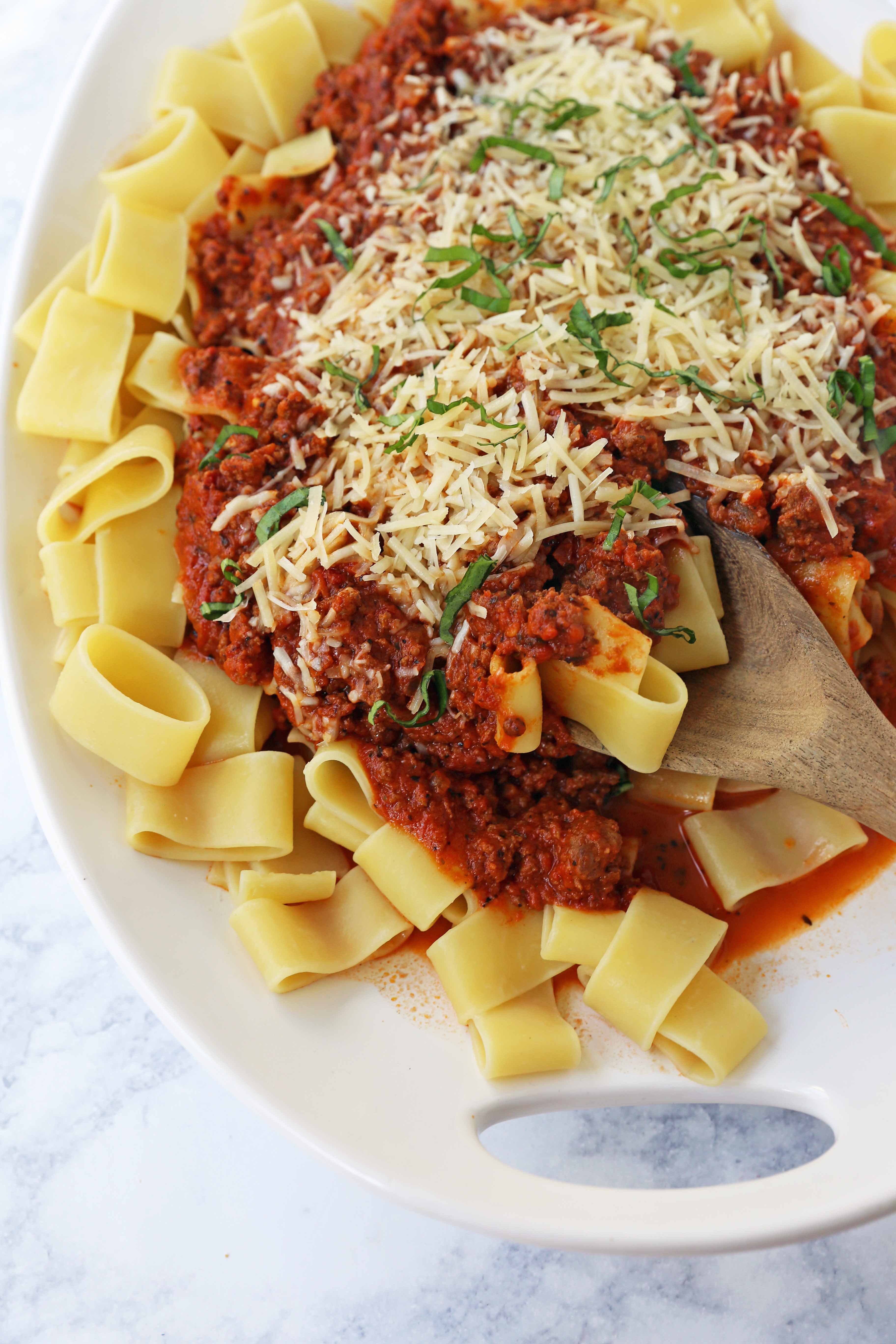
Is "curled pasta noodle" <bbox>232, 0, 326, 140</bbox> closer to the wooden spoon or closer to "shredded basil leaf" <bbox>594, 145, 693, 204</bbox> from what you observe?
"shredded basil leaf" <bbox>594, 145, 693, 204</bbox>

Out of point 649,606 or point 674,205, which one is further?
point 674,205

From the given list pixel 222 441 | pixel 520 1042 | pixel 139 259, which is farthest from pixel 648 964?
pixel 139 259

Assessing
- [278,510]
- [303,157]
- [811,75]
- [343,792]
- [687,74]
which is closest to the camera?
[278,510]

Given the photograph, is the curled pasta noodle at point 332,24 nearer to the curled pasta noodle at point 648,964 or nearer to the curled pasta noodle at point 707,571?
the curled pasta noodle at point 707,571

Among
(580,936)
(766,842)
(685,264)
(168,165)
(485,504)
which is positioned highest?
(168,165)

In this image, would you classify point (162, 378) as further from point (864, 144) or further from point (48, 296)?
point (864, 144)

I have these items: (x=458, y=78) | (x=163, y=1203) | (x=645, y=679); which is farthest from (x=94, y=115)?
(x=163, y=1203)

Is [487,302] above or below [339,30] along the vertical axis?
below

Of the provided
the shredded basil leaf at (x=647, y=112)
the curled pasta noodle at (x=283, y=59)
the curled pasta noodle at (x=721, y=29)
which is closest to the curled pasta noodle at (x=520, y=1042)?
the shredded basil leaf at (x=647, y=112)

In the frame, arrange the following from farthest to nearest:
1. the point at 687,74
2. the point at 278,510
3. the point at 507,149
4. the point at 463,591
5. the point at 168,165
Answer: the point at 687,74 → the point at 168,165 → the point at 507,149 → the point at 278,510 → the point at 463,591
